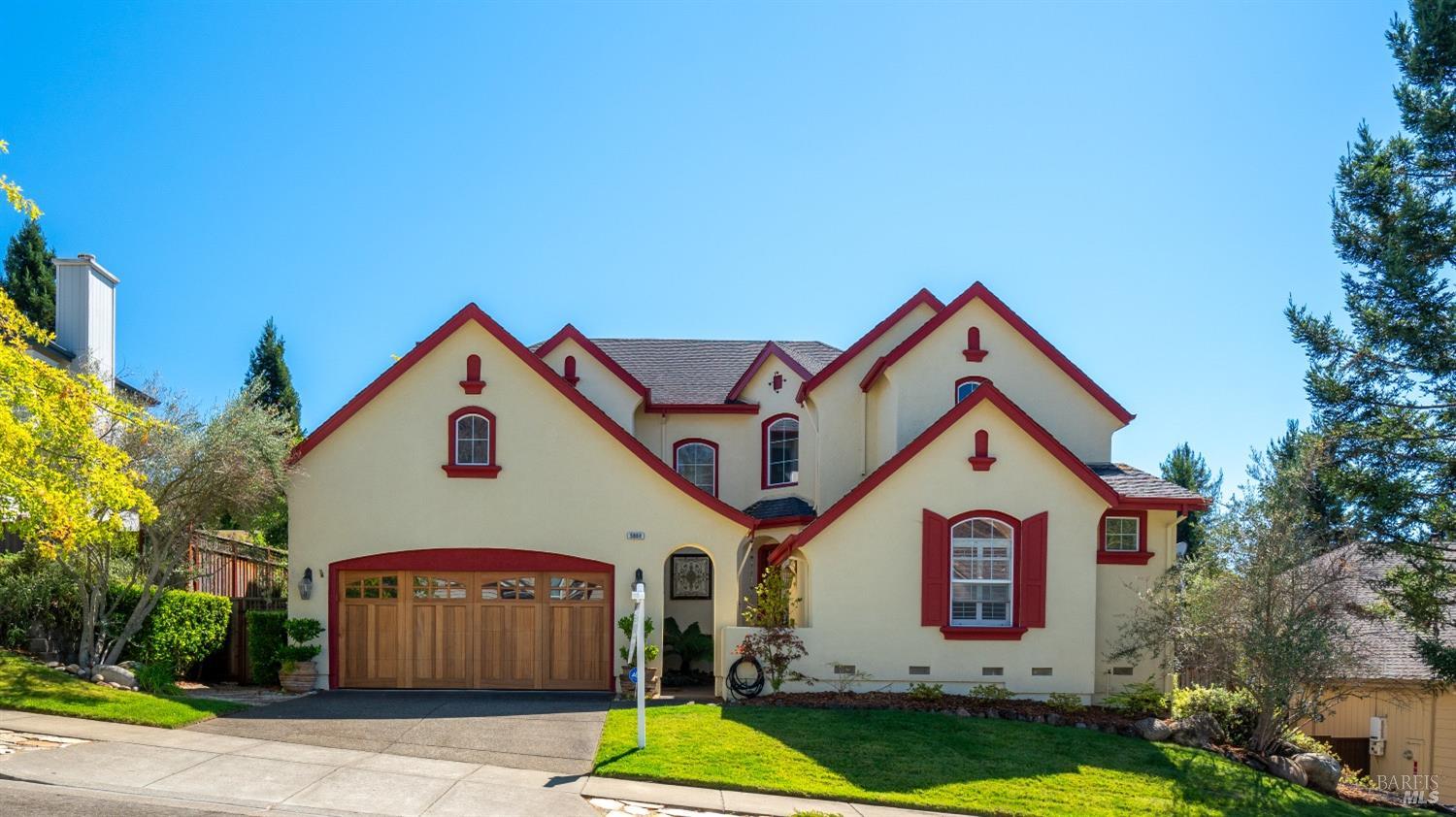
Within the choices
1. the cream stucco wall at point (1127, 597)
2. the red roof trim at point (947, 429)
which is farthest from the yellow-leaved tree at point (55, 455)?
the cream stucco wall at point (1127, 597)

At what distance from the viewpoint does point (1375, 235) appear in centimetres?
1830

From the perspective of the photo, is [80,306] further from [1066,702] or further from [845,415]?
[1066,702]

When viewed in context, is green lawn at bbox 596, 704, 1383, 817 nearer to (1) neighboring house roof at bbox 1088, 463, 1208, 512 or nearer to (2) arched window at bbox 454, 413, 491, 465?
(1) neighboring house roof at bbox 1088, 463, 1208, 512

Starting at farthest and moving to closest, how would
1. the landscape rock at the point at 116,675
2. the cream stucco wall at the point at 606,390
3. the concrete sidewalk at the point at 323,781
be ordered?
the cream stucco wall at the point at 606,390 → the landscape rock at the point at 116,675 → the concrete sidewalk at the point at 323,781

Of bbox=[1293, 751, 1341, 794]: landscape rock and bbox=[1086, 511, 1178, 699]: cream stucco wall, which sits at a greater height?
bbox=[1086, 511, 1178, 699]: cream stucco wall

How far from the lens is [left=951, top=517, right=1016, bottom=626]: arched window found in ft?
56.1

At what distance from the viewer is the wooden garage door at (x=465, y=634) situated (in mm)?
17406

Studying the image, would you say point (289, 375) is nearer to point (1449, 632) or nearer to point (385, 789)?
point (385, 789)

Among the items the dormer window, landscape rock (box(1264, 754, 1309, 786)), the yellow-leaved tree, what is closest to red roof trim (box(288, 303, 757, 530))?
the dormer window

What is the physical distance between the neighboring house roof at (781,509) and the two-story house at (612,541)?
146 cm

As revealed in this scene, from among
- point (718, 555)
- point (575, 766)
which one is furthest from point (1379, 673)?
point (575, 766)

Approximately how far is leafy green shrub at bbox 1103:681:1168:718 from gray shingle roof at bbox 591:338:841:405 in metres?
8.86

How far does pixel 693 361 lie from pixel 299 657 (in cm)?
1142

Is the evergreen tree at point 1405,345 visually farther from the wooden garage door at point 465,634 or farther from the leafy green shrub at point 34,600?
the leafy green shrub at point 34,600
